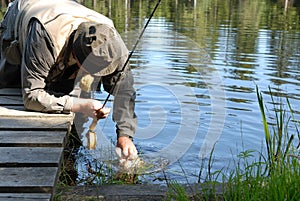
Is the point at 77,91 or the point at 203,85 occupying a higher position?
the point at 77,91

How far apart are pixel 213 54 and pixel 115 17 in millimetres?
9100

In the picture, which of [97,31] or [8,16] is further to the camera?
[8,16]

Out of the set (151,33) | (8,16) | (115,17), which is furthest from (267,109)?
(115,17)

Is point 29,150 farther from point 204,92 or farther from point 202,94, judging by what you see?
point 204,92

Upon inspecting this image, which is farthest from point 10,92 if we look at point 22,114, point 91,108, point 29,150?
point 29,150

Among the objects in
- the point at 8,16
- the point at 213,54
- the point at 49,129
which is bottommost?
the point at 213,54

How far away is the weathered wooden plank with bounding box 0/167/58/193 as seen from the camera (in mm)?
2609

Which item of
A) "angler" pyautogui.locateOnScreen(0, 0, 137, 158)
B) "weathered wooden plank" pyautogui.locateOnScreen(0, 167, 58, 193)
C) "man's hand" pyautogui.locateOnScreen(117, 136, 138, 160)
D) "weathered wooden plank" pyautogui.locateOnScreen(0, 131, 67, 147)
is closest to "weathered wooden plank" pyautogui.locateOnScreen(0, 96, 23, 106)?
"angler" pyautogui.locateOnScreen(0, 0, 137, 158)

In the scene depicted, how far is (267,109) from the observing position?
6.65m

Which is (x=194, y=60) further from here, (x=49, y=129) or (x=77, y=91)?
(x=49, y=129)

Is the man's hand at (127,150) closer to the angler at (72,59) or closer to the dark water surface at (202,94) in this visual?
the angler at (72,59)

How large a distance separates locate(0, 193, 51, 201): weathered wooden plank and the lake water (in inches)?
60.8

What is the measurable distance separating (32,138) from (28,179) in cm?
78

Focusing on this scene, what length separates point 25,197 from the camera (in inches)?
99.0
